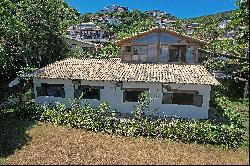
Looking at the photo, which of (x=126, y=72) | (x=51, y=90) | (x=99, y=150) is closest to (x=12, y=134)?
(x=99, y=150)

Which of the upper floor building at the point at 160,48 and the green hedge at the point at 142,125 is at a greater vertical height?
the upper floor building at the point at 160,48

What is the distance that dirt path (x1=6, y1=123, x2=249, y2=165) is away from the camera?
16516mm

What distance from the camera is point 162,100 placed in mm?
24297

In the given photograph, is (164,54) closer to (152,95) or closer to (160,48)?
(160,48)

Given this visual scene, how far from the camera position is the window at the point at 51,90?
26234mm

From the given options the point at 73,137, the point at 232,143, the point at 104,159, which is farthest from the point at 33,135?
the point at 232,143

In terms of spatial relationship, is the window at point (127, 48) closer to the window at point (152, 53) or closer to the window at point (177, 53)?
the window at point (152, 53)

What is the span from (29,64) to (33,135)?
16033mm

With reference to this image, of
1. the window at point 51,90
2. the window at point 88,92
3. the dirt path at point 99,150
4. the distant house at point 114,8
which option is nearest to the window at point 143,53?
the window at point 88,92

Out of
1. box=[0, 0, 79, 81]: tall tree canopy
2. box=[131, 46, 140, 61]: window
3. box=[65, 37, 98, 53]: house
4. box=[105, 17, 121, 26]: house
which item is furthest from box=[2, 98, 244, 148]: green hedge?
box=[105, 17, 121, 26]: house

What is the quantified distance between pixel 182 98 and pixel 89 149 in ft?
28.5

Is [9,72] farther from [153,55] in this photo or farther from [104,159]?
[104,159]

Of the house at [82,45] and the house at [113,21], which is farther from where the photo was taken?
the house at [113,21]

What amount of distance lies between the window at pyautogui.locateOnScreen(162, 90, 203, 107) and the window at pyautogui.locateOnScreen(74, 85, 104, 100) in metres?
5.09
